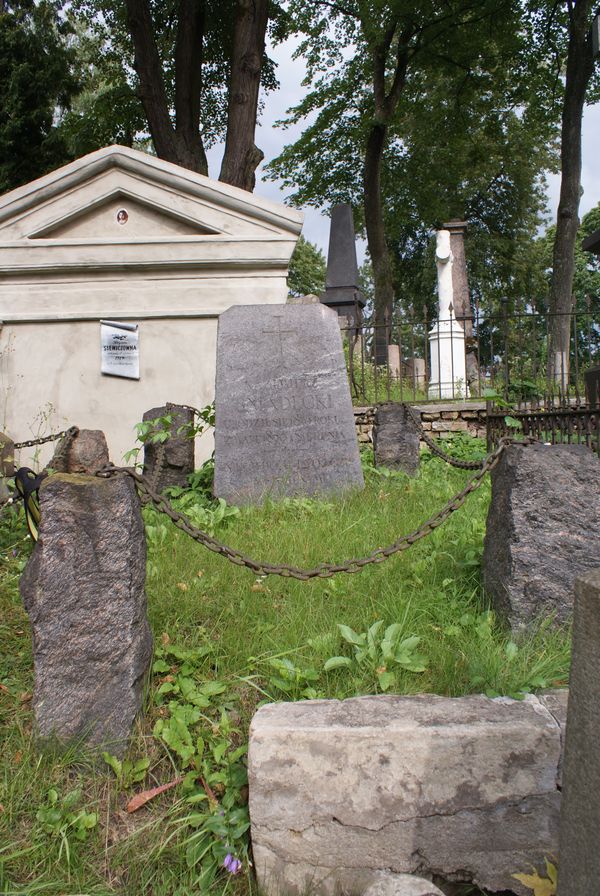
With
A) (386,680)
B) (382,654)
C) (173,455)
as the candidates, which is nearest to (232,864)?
(386,680)

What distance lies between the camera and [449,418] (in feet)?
30.2

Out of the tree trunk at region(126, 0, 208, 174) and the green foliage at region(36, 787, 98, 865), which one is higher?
the tree trunk at region(126, 0, 208, 174)

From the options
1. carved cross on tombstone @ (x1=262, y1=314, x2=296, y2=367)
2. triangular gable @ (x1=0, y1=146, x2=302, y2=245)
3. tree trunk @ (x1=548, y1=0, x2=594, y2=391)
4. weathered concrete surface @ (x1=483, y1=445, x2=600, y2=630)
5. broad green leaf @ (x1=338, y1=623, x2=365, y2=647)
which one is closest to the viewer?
broad green leaf @ (x1=338, y1=623, x2=365, y2=647)

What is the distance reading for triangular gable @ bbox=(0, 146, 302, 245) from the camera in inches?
308

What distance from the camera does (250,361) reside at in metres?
5.52

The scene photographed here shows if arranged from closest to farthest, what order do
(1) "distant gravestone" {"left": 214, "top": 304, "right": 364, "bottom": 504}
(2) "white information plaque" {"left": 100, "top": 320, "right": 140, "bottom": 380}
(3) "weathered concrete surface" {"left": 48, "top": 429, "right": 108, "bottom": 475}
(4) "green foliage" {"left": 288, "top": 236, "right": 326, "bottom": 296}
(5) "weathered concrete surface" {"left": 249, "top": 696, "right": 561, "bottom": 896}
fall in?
(5) "weathered concrete surface" {"left": 249, "top": 696, "right": 561, "bottom": 896}
(3) "weathered concrete surface" {"left": 48, "top": 429, "right": 108, "bottom": 475}
(1) "distant gravestone" {"left": 214, "top": 304, "right": 364, "bottom": 504}
(2) "white information plaque" {"left": 100, "top": 320, "right": 140, "bottom": 380}
(4) "green foliage" {"left": 288, "top": 236, "right": 326, "bottom": 296}

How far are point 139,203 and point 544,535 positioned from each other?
22.5 feet

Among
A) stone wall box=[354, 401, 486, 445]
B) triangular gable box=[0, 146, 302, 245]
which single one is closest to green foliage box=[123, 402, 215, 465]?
triangular gable box=[0, 146, 302, 245]

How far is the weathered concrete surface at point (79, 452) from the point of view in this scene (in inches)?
189

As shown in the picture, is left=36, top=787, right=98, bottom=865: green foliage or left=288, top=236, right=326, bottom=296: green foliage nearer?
left=36, top=787, right=98, bottom=865: green foliage

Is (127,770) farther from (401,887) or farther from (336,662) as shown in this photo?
(401,887)

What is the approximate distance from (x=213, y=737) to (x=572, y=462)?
175 cm

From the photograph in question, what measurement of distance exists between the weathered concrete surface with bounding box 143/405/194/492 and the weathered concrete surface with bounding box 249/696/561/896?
3805 mm

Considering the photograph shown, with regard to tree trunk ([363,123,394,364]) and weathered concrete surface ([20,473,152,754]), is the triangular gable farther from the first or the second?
tree trunk ([363,123,394,364])
